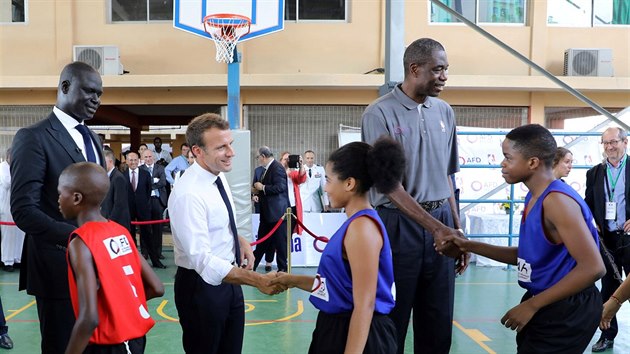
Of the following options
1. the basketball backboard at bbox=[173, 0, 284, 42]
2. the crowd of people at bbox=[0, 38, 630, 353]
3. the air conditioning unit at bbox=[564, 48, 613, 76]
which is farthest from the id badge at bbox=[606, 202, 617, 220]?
the air conditioning unit at bbox=[564, 48, 613, 76]

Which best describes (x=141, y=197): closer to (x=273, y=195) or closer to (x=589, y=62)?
(x=273, y=195)

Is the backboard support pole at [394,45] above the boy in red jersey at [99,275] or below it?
above

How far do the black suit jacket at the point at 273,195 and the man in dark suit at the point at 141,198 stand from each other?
185 cm

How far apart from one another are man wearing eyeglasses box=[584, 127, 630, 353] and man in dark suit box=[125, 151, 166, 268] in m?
6.26

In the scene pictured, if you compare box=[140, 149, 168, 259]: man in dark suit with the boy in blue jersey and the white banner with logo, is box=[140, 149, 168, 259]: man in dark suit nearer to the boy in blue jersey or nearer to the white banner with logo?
the white banner with logo

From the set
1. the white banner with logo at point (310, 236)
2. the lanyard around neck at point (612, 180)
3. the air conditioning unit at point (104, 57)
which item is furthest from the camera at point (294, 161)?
the lanyard around neck at point (612, 180)

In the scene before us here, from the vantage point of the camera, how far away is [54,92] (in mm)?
12297

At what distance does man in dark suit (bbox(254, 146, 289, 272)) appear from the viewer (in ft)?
27.5

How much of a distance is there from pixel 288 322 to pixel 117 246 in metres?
3.75

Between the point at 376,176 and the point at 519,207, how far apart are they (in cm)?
868

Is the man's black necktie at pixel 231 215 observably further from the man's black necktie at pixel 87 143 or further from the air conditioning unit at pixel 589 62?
the air conditioning unit at pixel 589 62

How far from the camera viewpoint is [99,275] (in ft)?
7.00

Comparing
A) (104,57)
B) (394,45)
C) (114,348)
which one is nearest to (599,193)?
(394,45)

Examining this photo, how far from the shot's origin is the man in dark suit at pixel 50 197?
2.48 m
